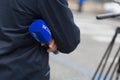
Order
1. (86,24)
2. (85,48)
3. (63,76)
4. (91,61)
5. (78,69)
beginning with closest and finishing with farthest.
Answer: (63,76), (78,69), (91,61), (85,48), (86,24)

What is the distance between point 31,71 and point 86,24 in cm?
1117

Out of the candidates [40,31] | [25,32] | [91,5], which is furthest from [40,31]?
[91,5]

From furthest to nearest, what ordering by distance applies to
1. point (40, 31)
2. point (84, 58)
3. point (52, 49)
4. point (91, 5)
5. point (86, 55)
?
point (91, 5) → point (86, 55) → point (84, 58) → point (52, 49) → point (40, 31)

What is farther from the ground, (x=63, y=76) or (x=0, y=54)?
(x=0, y=54)

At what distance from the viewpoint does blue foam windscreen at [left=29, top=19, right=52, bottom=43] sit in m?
2.79

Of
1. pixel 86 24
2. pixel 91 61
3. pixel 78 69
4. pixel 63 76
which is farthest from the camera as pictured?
pixel 86 24

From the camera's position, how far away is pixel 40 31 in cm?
280

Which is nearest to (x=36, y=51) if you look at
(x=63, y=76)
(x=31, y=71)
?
(x=31, y=71)

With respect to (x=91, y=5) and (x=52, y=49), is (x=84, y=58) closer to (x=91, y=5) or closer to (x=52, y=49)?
(x=52, y=49)

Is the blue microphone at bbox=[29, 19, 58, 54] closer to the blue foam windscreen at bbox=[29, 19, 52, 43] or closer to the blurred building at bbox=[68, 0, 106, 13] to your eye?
the blue foam windscreen at bbox=[29, 19, 52, 43]

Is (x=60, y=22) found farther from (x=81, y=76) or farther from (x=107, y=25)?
(x=107, y=25)

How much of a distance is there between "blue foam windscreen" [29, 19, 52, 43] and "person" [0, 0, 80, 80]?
0.12 ft

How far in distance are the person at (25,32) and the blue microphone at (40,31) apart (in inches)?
1.3

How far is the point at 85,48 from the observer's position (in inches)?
379
